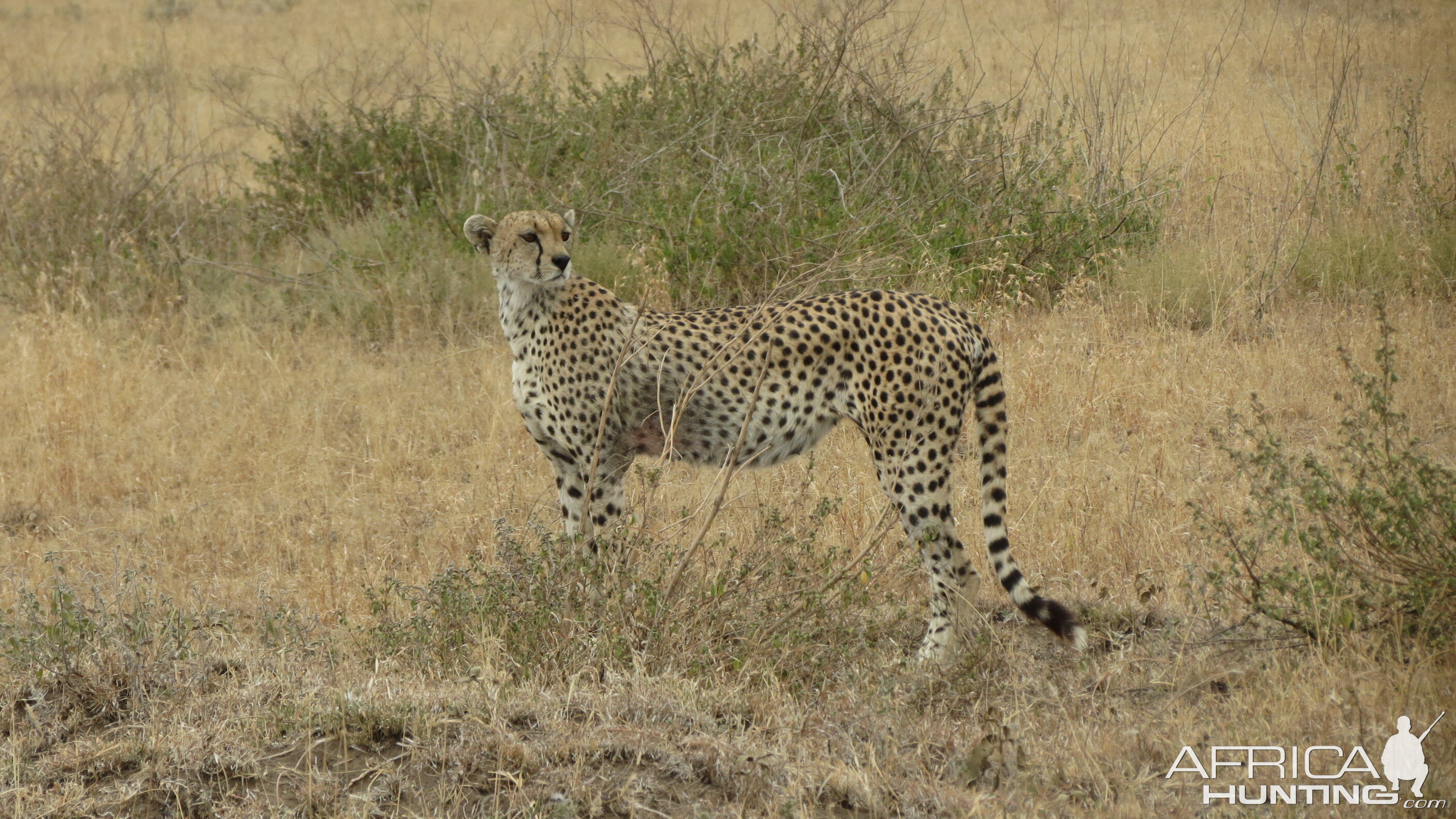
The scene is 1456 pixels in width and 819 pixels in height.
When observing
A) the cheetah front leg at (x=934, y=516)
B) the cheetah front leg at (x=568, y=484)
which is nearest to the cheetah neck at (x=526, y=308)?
the cheetah front leg at (x=568, y=484)

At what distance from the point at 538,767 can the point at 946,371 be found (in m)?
1.93

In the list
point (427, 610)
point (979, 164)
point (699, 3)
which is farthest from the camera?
point (699, 3)

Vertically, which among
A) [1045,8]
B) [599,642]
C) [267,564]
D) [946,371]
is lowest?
[267,564]

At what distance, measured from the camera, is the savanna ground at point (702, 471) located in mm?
3164

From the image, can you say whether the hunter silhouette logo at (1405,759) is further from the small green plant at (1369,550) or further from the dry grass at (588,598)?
the small green plant at (1369,550)

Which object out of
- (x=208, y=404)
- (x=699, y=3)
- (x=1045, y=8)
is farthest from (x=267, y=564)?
(x=699, y=3)

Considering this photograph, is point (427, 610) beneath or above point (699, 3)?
beneath

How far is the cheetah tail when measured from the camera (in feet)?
12.7

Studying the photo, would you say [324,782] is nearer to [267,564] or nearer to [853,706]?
[853,706]

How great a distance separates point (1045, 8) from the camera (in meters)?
12.6

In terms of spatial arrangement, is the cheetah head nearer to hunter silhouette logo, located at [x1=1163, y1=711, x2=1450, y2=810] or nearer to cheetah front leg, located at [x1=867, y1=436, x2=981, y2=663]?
cheetah front leg, located at [x1=867, y1=436, x2=981, y2=663]

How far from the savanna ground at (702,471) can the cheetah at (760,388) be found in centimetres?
20

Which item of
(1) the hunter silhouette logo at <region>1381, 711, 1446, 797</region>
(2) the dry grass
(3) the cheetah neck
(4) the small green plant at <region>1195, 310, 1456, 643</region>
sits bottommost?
(2) the dry grass

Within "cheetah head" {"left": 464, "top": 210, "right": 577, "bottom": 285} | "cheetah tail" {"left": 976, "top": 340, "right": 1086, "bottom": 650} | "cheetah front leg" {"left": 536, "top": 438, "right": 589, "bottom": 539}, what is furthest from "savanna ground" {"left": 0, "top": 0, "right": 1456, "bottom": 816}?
"cheetah head" {"left": 464, "top": 210, "right": 577, "bottom": 285}
